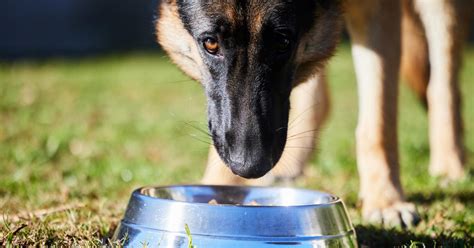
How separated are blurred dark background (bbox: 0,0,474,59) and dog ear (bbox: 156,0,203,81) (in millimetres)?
9834

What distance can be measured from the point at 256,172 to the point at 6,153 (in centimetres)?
222

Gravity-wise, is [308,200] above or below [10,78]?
below

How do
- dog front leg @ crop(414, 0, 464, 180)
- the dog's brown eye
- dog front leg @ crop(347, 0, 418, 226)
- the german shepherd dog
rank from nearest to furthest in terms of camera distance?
the german shepherd dog → the dog's brown eye → dog front leg @ crop(347, 0, 418, 226) → dog front leg @ crop(414, 0, 464, 180)

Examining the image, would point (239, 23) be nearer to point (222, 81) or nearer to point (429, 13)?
point (222, 81)

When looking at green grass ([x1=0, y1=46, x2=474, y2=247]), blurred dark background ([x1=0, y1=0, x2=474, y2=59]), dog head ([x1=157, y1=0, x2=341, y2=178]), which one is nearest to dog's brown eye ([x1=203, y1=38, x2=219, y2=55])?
dog head ([x1=157, y1=0, x2=341, y2=178])

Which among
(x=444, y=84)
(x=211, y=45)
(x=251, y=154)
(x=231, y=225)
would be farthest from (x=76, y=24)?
(x=231, y=225)

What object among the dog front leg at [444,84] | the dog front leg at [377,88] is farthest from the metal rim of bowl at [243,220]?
the dog front leg at [444,84]

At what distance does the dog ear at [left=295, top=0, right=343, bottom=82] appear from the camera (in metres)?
3.04

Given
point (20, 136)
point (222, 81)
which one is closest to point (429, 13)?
point (222, 81)

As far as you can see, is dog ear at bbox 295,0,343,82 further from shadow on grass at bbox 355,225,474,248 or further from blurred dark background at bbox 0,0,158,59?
blurred dark background at bbox 0,0,158,59

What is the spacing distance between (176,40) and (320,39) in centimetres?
61

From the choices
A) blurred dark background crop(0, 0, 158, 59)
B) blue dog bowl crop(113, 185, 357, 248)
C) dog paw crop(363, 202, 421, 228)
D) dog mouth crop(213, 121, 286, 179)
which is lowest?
dog paw crop(363, 202, 421, 228)

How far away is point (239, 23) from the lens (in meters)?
2.55

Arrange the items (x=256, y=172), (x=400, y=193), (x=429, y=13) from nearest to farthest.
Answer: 1. (x=256, y=172)
2. (x=400, y=193)
3. (x=429, y=13)
